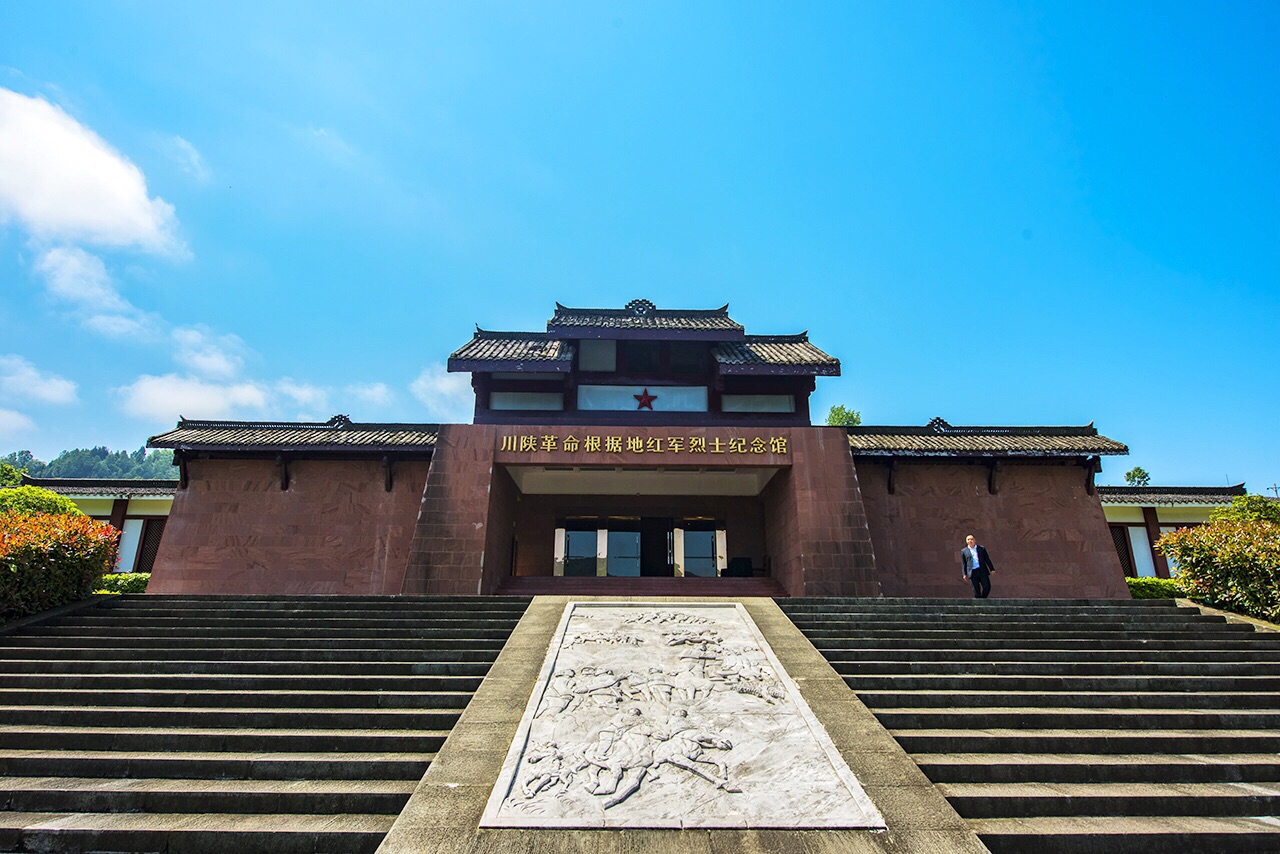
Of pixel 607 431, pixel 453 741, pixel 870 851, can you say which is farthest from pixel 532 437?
pixel 870 851

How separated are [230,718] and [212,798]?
42.7 inches

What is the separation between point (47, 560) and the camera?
25.8 ft

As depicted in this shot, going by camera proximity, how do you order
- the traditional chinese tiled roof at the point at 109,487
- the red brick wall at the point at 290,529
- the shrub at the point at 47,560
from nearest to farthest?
the shrub at the point at 47,560, the red brick wall at the point at 290,529, the traditional chinese tiled roof at the point at 109,487

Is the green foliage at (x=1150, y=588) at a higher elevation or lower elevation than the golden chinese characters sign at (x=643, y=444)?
lower

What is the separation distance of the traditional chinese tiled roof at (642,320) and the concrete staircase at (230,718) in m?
6.47

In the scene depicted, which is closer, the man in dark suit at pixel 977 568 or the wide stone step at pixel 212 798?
Answer: the wide stone step at pixel 212 798

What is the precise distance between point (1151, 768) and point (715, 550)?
1050cm

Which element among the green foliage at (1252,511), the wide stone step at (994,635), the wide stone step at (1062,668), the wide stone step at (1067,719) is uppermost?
the green foliage at (1252,511)

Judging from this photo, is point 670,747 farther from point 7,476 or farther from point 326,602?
point 7,476

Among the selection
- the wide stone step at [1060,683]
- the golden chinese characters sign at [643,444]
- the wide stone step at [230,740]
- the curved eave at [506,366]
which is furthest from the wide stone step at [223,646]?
the curved eave at [506,366]

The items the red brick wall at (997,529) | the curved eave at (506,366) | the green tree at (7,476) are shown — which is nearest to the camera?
the curved eave at (506,366)

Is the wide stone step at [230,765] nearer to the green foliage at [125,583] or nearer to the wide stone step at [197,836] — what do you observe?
the wide stone step at [197,836]

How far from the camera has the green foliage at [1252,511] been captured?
14.3 meters

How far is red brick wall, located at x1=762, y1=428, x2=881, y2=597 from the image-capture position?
11109 millimetres
